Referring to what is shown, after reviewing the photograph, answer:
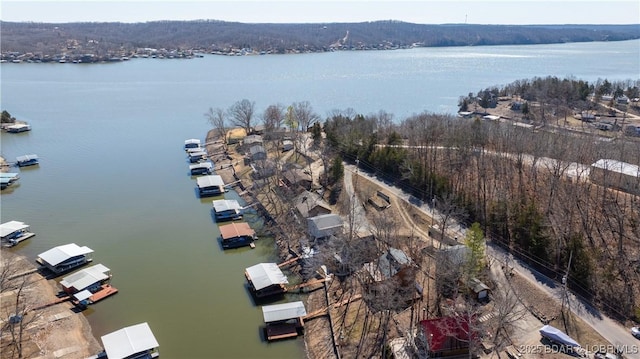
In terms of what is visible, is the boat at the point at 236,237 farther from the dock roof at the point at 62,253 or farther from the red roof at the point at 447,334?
the red roof at the point at 447,334

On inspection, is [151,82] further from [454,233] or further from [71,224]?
[454,233]

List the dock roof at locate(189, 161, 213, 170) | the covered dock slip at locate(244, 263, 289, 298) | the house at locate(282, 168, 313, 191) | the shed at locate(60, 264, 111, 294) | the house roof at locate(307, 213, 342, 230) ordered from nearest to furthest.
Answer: the covered dock slip at locate(244, 263, 289, 298)
the shed at locate(60, 264, 111, 294)
the house roof at locate(307, 213, 342, 230)
the house at locate(282, 168, 313, 191)
the dock roof at locate(189, 161, 213, 170)

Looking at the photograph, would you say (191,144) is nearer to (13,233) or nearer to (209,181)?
(209,181)

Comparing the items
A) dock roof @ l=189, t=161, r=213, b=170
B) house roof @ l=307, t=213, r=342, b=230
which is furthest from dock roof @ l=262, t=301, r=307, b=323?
dock roof @ l=189, t=161, r=213, b=170

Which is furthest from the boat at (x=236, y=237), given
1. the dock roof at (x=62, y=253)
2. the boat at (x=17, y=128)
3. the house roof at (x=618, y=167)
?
the boat at (x=17, y=128)

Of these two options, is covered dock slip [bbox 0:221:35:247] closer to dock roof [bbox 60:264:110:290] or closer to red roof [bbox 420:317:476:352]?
dock roof [bbox 60:264:110:290]

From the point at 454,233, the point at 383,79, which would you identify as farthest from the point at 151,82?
the point at 454,233
